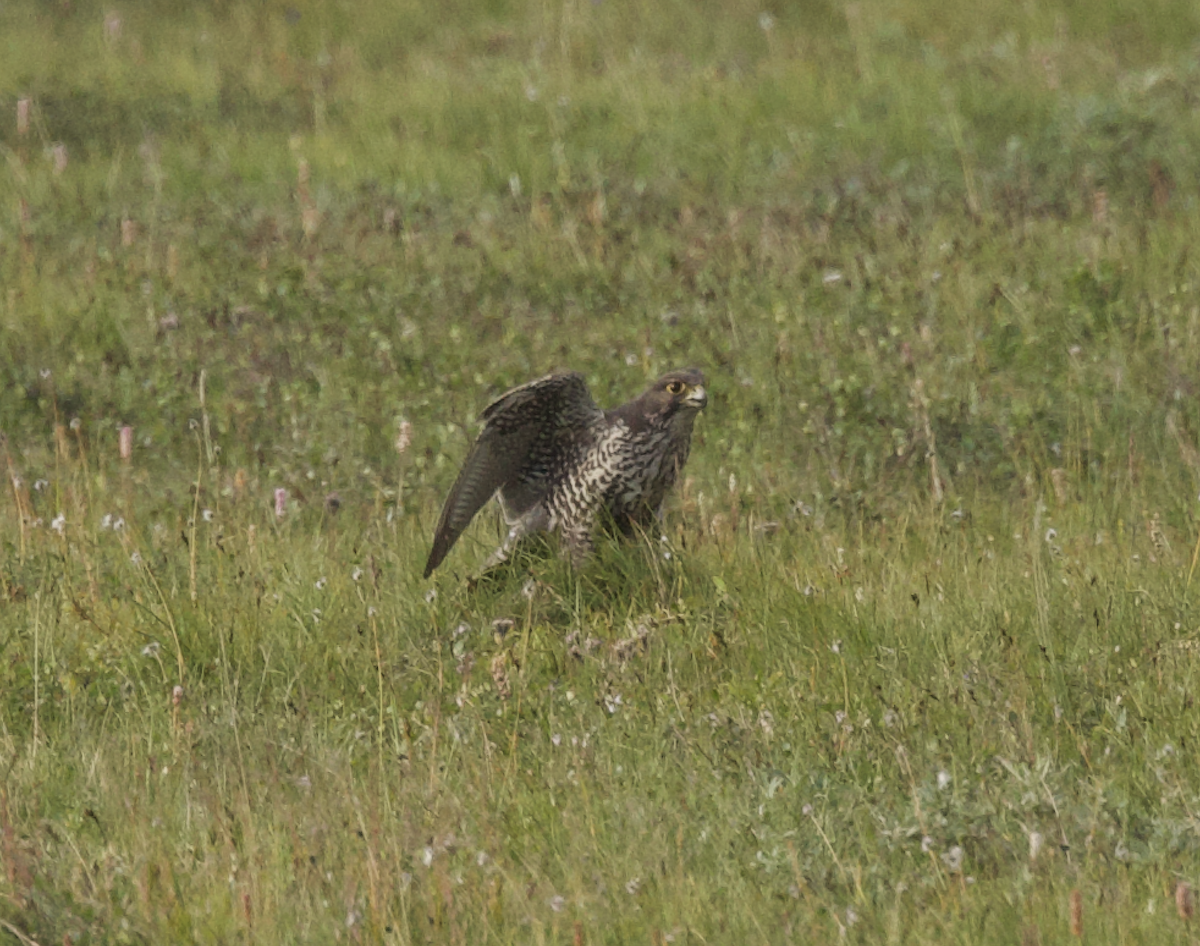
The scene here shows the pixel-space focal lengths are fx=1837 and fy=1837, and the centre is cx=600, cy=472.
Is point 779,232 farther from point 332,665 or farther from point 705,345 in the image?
point 332,665

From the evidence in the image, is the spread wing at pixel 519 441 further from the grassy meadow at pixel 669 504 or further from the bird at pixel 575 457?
the grassy meadow at pixel 669 504

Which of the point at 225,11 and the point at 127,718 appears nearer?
the point at 127,718

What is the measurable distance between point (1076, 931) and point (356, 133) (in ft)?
29.4

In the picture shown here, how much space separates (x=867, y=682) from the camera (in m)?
4.39

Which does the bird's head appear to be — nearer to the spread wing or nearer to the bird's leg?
the spread wing

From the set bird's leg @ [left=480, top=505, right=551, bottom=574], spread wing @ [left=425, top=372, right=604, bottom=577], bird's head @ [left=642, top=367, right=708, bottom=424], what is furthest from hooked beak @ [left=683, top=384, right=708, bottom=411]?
bird's leg @ [left=480, top=505, right=551, bottom=574]

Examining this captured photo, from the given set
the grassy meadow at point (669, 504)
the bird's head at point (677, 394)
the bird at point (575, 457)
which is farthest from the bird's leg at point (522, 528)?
the bird's head at point (677, 394)

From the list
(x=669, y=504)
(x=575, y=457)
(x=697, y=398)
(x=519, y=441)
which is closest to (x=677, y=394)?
(x=697, y=398)

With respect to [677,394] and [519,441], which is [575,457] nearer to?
[519,441]

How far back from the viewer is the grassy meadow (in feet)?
11.8

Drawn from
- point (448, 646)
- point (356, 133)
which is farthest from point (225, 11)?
point (448, 646)

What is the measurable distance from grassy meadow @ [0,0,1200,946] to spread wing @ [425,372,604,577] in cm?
18

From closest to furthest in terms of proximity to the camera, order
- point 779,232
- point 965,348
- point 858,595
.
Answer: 1. point 858,595
2. point 965,348
3. point 779,232

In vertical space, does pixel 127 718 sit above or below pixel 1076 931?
below
